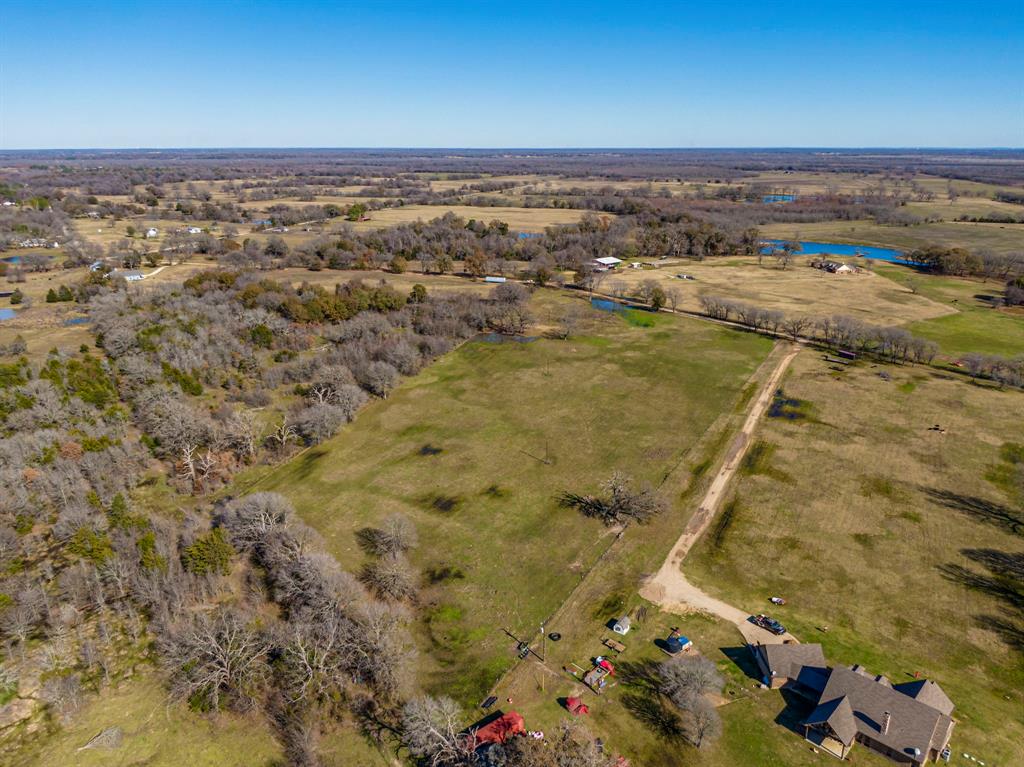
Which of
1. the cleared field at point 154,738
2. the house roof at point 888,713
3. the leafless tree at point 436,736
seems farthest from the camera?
the cleared field at point 154,738

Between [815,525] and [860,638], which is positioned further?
[815,525]

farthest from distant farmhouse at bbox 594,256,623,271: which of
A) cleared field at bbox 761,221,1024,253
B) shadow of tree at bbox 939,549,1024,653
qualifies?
shadow of tree at bbox 939,549,1024,653

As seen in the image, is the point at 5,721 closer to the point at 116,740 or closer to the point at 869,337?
the point at 116,740

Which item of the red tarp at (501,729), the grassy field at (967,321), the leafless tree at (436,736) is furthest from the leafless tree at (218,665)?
the grassy field at (967,321)

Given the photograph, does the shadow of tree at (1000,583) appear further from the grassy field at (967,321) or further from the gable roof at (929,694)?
the grassy field at (967,321)

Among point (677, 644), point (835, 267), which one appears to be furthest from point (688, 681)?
point (835, 267)

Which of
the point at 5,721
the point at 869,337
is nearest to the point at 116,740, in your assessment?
the point at 5,721
